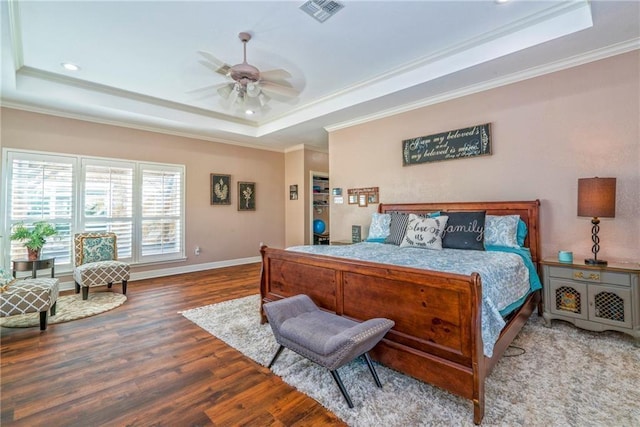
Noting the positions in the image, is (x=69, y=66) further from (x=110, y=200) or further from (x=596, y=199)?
(x=596, y=199)

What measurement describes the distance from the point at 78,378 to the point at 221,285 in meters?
2.64

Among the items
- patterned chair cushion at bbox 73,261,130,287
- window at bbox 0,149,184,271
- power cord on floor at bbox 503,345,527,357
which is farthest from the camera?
window at bbox 0,149,184,271

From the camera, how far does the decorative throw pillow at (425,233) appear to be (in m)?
3.26

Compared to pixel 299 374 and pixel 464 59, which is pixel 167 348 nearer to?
pixel 299 374

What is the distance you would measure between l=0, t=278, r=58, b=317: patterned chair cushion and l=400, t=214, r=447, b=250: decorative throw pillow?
382 centimetres

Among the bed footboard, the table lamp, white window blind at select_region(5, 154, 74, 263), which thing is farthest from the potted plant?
the table lamp

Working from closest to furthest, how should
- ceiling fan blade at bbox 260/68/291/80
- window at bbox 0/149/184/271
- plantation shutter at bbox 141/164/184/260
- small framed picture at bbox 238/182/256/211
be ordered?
ceiling fan blade at bbox 260/68/291/80 < window at bbox 0/149/184/271 < plantation shutter at bbox 141/164/184/260 < small framed picture at bbox 238/182/256/211

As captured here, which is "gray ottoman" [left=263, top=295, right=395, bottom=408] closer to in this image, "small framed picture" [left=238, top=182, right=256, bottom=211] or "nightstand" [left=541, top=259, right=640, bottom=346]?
"nightstand" [left=541, top=259, right=640, bottom=346]

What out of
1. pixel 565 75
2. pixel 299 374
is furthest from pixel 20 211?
pixel 565 75

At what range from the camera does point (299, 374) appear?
2.18 meters

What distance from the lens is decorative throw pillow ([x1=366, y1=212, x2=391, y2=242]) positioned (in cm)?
403

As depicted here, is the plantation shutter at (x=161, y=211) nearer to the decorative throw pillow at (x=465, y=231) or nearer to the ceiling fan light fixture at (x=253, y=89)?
the ceiling fan light fixture at (x=253, y=89)

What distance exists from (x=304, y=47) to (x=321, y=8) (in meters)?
0.62

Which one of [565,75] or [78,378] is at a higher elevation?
[565,75]
